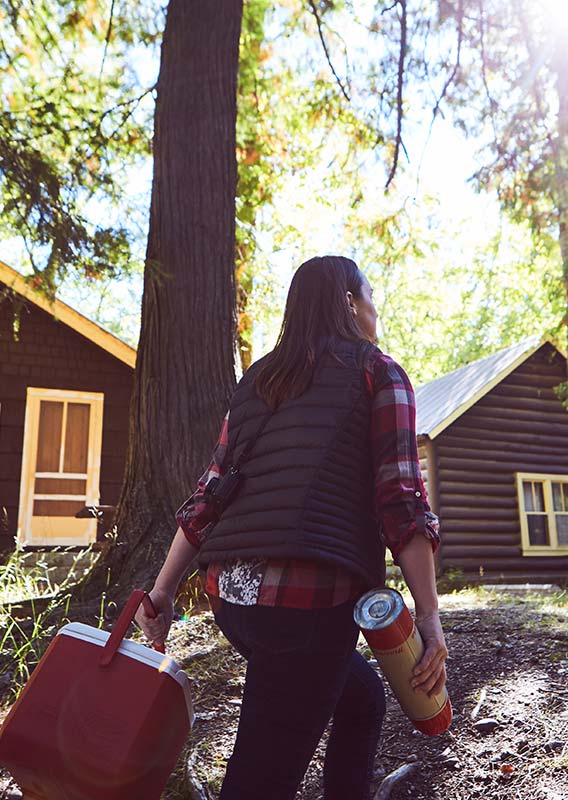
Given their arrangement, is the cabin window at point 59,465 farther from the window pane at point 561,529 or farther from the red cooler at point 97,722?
the red cooler at point 97,722

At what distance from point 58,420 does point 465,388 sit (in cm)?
922

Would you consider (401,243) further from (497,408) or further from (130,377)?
(497,408)

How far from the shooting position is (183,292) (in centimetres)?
556

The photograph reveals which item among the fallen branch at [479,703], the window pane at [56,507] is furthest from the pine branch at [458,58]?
the window pane at [56,507]

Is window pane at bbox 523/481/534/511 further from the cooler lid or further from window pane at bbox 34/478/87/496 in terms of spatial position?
the cooler lid

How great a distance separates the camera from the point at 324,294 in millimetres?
2184

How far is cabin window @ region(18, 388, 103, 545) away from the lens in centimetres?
1229

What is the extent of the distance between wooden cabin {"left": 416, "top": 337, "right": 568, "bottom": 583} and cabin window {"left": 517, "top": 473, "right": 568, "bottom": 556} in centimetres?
2

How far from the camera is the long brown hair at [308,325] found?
2.03 metres

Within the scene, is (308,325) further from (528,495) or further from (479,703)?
(528,495)

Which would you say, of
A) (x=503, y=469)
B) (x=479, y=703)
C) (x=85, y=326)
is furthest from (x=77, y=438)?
(x=479, y=703)

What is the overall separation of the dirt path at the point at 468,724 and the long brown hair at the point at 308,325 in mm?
1755

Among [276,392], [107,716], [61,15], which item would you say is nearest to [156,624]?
[107,716]

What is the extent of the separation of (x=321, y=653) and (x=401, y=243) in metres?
10.8
